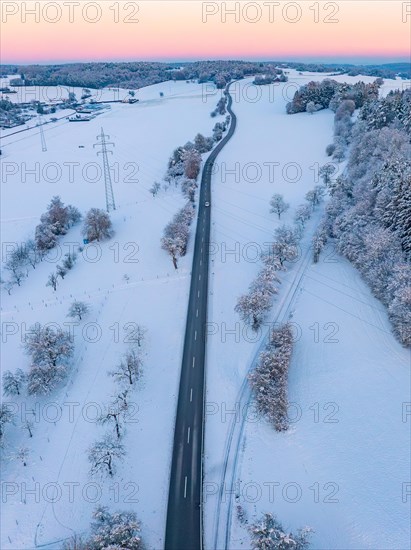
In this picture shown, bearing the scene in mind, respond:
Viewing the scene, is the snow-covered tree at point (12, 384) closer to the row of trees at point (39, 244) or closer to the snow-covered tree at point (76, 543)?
the snow-covered tree at point (76, 543)

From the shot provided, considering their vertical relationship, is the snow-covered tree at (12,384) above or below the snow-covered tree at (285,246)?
below

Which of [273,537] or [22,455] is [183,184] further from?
[273,537]

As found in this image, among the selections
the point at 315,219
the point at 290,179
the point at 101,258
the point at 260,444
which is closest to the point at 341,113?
the point at 290,179

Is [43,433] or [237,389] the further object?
[237,389]

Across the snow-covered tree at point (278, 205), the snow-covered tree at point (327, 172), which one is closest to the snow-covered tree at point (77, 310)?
the snow-covered tree at point (278, 205)

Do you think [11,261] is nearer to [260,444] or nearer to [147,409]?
[147,409]

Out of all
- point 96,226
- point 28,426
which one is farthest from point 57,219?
point 28,426

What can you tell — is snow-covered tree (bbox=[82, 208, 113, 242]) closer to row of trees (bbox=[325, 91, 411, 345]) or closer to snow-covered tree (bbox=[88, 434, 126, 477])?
row of trees (bbox=[325, 91, 411, 345])
